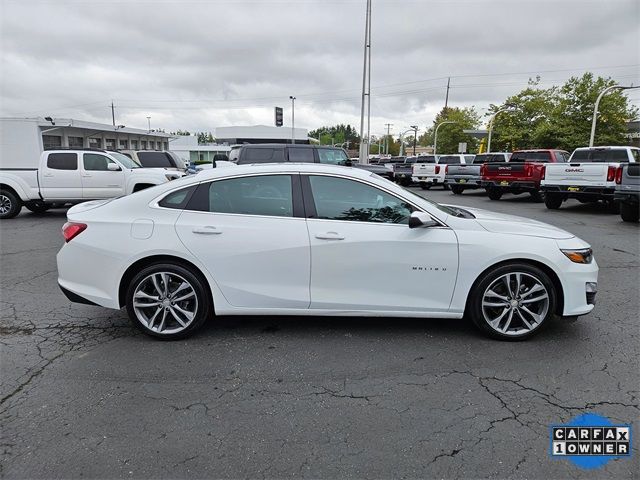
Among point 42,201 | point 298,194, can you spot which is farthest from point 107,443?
point 42,201

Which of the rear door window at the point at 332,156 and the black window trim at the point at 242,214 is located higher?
the rear door window at the point at 332,156

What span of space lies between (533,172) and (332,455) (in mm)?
15516

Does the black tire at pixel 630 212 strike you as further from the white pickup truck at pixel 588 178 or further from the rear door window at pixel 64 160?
the rear door window at pixel 64 160

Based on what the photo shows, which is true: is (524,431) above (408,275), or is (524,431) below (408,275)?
below

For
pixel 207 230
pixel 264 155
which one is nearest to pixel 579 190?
pixel 264 155

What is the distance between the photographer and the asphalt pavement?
7.79 ft

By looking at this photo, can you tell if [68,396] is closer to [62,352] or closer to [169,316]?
[62,352]

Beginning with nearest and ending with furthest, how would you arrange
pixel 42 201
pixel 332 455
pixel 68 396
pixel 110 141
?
pixel 332 455, pixel 68 396, pixel 42 201, pixel 110 141

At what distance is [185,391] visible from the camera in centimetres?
303

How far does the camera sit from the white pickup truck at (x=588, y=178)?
39.4 ft

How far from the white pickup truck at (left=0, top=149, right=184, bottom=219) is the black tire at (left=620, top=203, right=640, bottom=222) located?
13.0 m

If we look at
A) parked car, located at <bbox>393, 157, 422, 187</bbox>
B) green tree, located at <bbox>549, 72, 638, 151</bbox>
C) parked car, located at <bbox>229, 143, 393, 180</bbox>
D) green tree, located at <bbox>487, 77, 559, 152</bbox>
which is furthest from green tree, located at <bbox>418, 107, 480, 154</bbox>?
parked car, located at <bbox>229, 143, 393, 180</bbox>

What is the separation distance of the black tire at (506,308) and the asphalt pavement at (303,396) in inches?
4.6

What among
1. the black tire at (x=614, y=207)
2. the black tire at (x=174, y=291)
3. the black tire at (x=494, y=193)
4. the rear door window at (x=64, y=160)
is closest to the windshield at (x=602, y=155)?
the black tire at (x=614, y=207)
